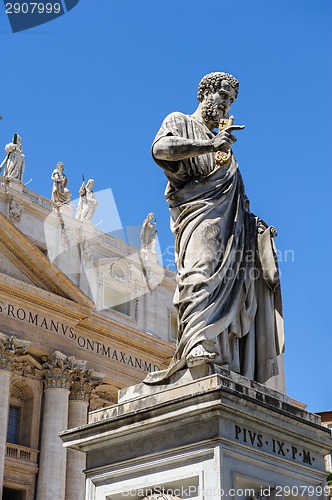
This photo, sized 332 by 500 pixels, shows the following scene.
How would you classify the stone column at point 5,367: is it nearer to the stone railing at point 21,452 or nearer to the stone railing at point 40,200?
the stone railing at point 21,452

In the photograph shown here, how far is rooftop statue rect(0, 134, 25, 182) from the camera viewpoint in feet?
120

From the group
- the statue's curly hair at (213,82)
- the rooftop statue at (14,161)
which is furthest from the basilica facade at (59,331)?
the statue's curly hair at (213,82)

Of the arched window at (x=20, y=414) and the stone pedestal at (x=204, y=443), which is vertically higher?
the arched window at (x=20, y=414)

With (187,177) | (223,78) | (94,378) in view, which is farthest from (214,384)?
(94,378)

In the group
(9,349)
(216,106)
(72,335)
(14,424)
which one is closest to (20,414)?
(14,424)

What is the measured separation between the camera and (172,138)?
258 inches

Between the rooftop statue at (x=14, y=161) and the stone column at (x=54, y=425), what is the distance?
24.9 ft

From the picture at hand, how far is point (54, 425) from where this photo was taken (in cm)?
3366

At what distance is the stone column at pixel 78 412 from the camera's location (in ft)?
111

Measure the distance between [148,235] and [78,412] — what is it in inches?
409

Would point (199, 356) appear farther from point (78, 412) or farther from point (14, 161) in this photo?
point (14, 161)

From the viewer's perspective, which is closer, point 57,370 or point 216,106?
point 216,106

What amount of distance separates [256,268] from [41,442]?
2870cm

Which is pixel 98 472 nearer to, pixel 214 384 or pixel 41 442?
pixel 214 384
